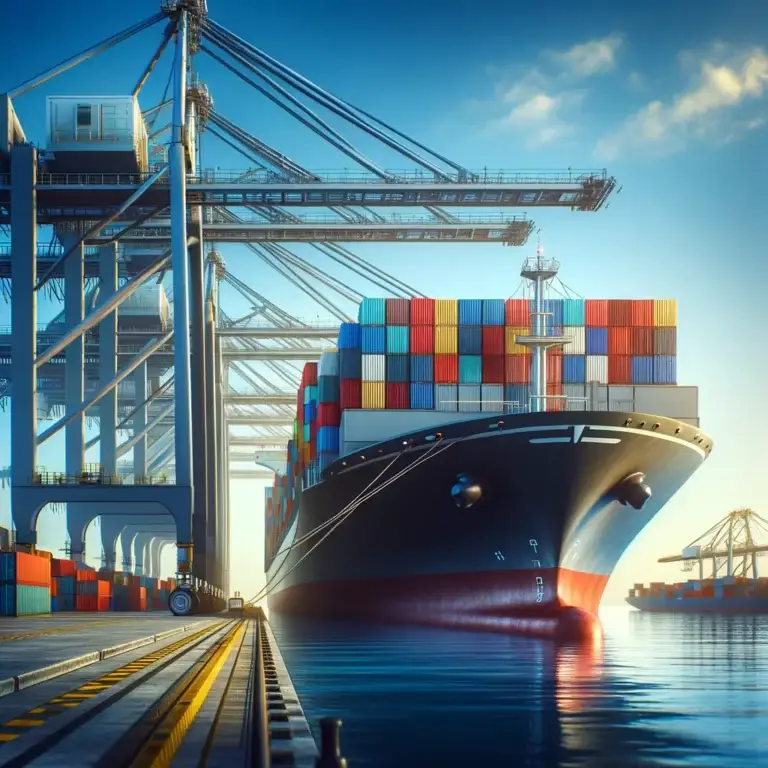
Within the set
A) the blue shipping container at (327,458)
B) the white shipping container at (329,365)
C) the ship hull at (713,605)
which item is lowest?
the ship hull at (713,605)

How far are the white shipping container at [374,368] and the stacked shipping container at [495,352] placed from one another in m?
0.03

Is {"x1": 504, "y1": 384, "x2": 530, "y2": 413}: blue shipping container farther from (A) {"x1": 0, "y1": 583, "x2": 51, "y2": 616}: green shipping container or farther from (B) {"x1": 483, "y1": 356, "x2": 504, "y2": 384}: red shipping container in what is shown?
(A) {"x1": 0, "y1": 583, "x2": 51, "y2": 616}: green shipping container

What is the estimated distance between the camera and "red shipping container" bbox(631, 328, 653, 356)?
116 ft

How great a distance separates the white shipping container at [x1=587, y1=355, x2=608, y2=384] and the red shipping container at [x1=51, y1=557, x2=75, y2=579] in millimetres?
27513

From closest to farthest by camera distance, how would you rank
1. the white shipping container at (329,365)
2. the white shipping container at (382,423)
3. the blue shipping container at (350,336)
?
the white shipping container at (382,423)
the blue shipping container at (350,336)
the white shipping container at (329,365)

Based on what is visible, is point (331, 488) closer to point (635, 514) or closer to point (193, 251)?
point (635, 514)

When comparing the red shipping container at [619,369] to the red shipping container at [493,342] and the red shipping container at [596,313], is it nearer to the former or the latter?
the red shipping container at [596,313]

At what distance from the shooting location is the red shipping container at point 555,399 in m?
34.8

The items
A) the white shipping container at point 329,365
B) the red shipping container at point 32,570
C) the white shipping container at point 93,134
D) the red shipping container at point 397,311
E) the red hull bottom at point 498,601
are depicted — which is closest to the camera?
the red hull bottom at point 498,601

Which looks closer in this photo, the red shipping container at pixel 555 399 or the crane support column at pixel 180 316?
the red shipping container at pixel 555 399

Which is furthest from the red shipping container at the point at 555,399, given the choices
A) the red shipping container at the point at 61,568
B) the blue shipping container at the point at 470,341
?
the red shipping container at the point at 61,568

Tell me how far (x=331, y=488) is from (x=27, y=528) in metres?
10.6

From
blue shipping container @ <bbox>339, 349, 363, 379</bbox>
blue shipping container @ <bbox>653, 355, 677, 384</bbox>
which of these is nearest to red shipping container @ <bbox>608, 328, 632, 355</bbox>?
blue shipping container @ <bbox>653, 355, 677, 384</bbox>

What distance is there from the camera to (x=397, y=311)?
119ft
